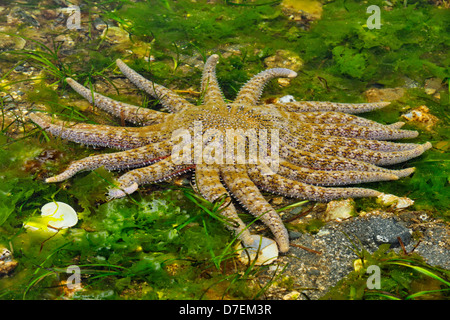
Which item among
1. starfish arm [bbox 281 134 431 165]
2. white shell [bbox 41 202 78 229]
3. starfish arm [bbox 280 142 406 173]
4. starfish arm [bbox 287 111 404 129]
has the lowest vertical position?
white shell [bbox 41 202 78 229]

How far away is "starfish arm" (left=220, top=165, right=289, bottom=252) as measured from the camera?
4.05 metres

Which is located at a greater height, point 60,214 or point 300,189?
point 300,189

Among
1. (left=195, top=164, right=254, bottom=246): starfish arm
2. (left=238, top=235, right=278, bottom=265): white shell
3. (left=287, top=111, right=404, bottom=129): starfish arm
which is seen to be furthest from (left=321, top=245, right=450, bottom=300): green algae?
(left=287, top=111, right=404, bottom=129): starfish arm

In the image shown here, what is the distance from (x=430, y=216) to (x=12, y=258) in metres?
4.47

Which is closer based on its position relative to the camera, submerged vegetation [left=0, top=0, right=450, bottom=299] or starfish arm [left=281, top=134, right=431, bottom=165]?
submerged vegetation [left=0, top=0, right=450, bottom=299]

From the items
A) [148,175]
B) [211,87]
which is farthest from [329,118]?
[148,175]

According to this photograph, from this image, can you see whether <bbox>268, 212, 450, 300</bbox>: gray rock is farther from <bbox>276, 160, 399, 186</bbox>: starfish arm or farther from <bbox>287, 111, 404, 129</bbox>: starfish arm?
<bbox>287, 111, 404, 129</bbox>: starfish arm

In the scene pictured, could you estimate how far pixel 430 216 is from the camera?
4.50 metres

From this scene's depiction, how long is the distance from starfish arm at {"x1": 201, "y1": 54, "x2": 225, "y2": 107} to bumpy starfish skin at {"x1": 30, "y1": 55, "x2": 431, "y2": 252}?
4cm

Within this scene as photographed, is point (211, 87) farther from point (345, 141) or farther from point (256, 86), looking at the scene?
point (345, 141)

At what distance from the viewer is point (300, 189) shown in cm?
443

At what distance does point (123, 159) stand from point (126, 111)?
0.93 metres
